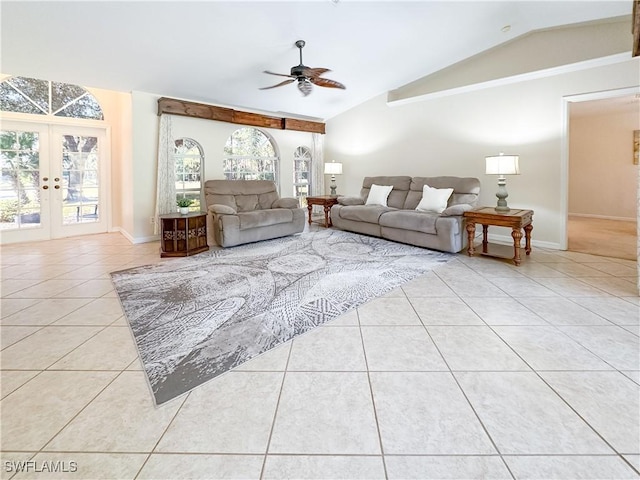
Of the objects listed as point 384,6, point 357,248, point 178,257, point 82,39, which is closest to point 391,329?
point 357,248

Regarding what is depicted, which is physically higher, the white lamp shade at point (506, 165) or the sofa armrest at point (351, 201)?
the white lamp shade at point (506, 165)

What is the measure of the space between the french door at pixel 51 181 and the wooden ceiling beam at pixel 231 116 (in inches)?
66.4

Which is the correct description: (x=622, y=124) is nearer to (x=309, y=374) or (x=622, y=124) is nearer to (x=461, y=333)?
(x=461, y=333)

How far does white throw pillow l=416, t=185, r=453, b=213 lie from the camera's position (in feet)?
15.8

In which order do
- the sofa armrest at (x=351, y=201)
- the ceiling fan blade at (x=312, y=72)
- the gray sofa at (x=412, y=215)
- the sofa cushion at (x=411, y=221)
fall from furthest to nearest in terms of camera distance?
the sofa armrest at (x=351, y=201) → the sofa cushion at (x=411, y=221) → the gray sofa at (x=412, y=215) → the ceiling fan blade at (x=312, y=72)

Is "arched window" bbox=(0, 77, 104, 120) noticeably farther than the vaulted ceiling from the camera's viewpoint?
Yes

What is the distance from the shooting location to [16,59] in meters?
3.75

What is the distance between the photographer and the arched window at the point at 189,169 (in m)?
5.51

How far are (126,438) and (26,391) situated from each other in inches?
28.0

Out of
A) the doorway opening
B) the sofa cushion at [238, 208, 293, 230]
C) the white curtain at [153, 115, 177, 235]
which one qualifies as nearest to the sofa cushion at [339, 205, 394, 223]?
the sofa cushion at [238, 208, 293, 230]

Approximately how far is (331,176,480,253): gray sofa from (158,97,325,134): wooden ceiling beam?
2019mm

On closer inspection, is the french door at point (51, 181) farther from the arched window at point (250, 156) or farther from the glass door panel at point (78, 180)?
the arched window at point (250, 156)

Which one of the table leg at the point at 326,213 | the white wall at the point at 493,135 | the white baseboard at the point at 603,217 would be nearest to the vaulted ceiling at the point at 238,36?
the white wall at the point at 493,135

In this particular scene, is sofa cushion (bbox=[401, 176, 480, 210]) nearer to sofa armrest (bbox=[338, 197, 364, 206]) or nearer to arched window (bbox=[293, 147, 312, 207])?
sofa armrest (bbox=[338, 197, 364, 206])
